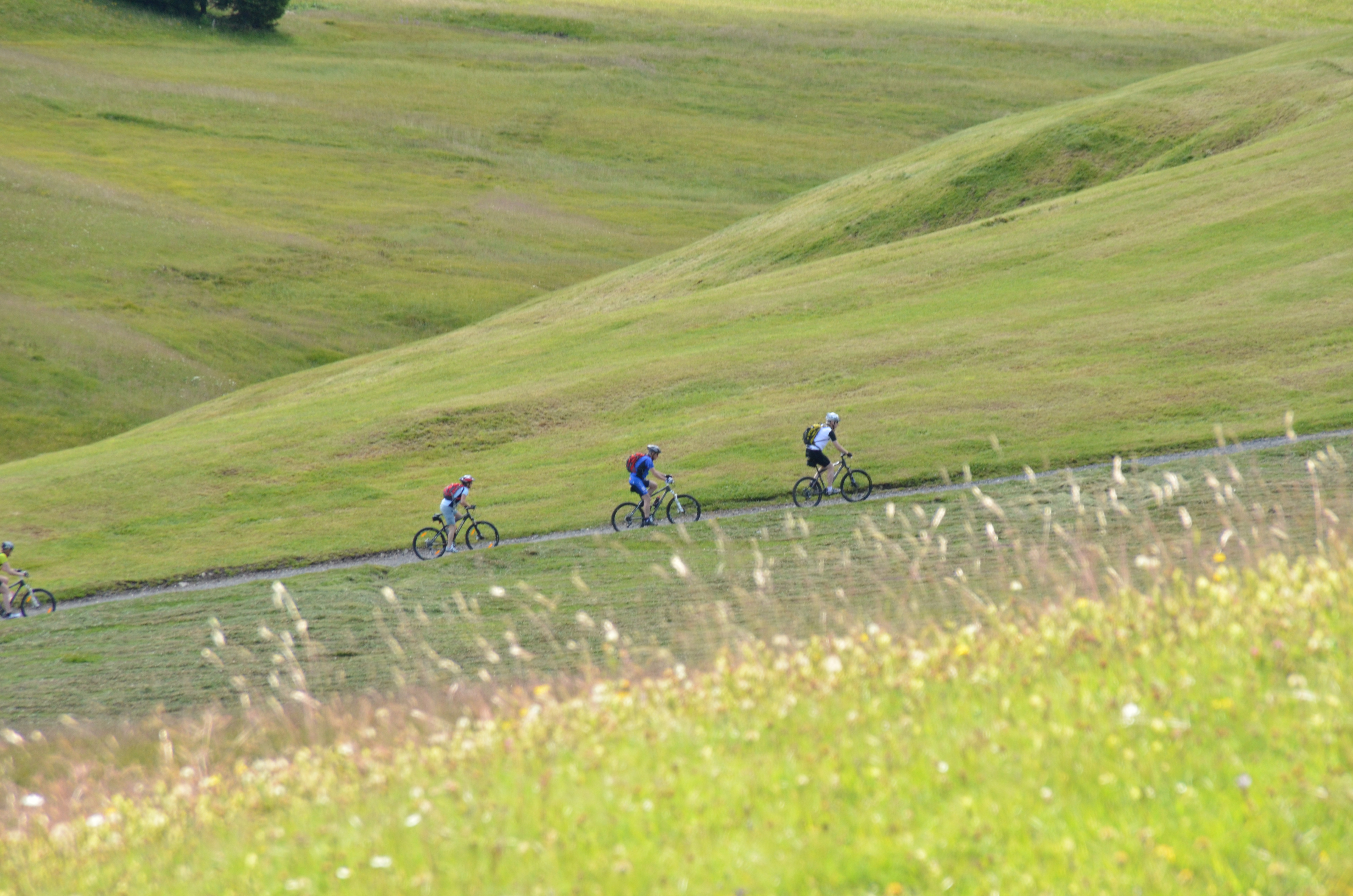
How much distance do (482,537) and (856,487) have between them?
422 inches

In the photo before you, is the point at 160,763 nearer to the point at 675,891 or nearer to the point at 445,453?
the point at 675,891

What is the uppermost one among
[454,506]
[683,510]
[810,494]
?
[454,506]

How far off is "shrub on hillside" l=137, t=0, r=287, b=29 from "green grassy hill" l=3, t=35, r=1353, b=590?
93232 mm

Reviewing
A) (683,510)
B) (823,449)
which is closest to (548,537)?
(683,510)

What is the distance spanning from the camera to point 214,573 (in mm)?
34219

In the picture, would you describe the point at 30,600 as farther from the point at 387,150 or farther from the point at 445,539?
the point at 387,150

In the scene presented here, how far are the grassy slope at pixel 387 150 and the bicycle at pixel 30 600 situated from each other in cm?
3665

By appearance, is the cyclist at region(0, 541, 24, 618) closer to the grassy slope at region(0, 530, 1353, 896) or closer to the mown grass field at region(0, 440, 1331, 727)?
the mown grass field at region(0, 440, 1331, 727)

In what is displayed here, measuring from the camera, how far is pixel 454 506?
3247 cm

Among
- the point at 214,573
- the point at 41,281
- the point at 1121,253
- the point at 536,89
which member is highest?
the point at 536,89

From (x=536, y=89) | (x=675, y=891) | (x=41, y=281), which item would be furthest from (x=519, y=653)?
(x=536, y=89)

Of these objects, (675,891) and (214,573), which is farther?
(214,573)

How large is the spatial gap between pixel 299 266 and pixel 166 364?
19.5m

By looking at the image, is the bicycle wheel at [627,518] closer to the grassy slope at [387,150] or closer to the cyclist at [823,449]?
the cyclist at [823,449]
